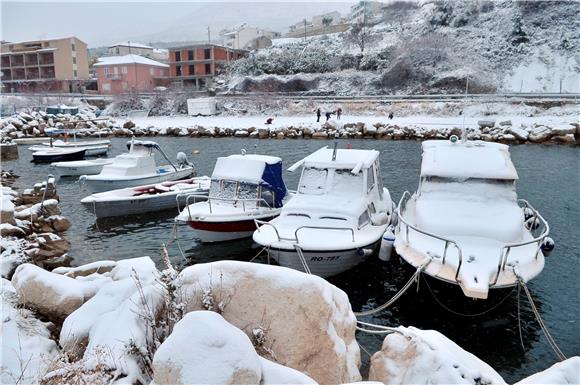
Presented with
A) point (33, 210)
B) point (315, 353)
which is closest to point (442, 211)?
point (315, 353)

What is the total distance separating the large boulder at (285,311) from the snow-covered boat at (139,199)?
11609 mm

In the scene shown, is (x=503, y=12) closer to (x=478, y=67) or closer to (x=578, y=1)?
(x=578, y=1)

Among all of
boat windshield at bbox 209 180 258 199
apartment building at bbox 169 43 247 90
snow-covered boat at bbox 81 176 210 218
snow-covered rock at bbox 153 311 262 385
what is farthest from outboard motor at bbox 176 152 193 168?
apartment building at bbox 169 43 247 90

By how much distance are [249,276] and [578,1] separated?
81641 millimetres

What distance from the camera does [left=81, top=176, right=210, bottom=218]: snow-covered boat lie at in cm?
1812

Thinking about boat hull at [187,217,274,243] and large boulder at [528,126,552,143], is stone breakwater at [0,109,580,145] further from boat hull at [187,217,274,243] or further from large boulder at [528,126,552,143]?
boat hull at [187,217,274,243]

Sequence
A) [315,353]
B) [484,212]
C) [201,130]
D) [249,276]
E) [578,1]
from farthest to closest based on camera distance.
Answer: [578,1], [201,130], [484,212], [249,276], [315,353]

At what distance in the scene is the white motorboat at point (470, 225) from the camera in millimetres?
9453

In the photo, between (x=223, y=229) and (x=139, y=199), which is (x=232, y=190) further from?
(x=139, y=199)

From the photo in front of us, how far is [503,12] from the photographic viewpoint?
70750mm

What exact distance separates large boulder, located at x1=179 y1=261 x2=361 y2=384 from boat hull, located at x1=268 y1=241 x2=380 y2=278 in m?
4.88

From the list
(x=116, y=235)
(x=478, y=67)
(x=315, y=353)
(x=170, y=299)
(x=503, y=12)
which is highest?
(x=503, y=12)

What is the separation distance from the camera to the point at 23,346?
6395mm

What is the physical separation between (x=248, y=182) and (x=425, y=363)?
1062cm
